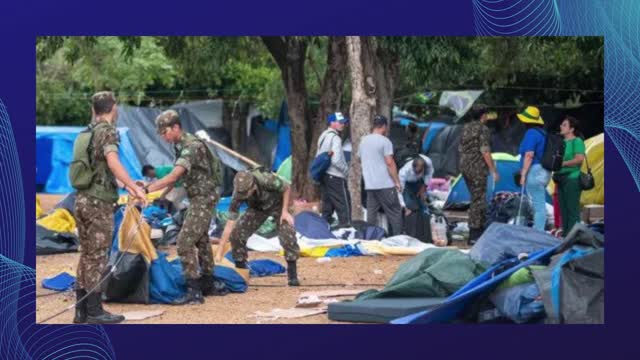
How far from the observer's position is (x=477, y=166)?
43.1ft

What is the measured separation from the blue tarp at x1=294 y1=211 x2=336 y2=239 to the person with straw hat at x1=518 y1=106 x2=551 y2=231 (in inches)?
94.6

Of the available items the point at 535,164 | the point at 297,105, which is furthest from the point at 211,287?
the point at 297,105

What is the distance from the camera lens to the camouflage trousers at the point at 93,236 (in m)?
7.68

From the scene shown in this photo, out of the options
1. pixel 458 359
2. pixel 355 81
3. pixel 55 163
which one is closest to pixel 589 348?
pixel 458 359

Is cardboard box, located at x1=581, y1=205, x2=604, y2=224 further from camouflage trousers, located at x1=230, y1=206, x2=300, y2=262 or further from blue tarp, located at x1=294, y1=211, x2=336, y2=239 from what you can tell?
camouflage trousers, located at x1=230, y1=206, x2=300, y2=262

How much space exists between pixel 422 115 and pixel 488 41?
626 centimetres

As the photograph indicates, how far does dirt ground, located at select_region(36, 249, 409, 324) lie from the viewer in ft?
27.1

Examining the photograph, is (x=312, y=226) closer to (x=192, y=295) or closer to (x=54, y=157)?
(x=192, y=295)

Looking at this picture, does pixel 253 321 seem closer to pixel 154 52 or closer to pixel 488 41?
pixel 488 41

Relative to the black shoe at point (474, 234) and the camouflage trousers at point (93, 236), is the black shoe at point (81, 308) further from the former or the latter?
the black shoe at point (474, 234)

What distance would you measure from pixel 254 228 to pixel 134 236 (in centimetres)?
139

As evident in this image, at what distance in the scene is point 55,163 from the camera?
2492 centimetres

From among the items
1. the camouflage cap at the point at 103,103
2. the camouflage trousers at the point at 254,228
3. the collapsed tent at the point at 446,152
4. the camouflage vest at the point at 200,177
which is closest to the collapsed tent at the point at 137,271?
the camouflage vest at the point at 200,177

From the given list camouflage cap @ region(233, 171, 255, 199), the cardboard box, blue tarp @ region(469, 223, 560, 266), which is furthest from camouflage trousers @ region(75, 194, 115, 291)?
the cardboard box
